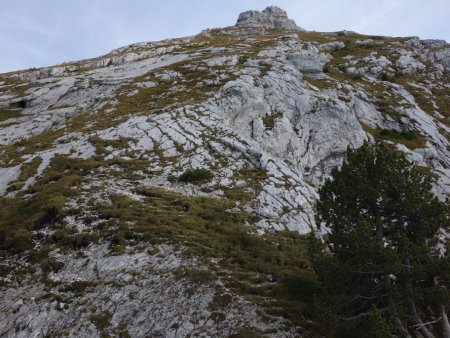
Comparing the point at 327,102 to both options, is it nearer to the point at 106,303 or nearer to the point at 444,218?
the point at 444,218

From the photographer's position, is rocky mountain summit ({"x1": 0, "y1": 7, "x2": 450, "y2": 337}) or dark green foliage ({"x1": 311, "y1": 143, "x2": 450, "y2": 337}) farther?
rocky mountain summit ({"x1": 0, "y1": 7, "x2": 450, "y2": 337})

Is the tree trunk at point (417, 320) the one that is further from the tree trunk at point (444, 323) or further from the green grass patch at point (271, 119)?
the green grass patch at point (271, 119)

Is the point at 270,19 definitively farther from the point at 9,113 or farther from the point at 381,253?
the point at 381,253

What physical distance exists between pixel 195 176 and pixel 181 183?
4.71ft

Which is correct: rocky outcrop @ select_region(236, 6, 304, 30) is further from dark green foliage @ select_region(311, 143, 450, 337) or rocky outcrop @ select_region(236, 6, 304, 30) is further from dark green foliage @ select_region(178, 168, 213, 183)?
dark green foliage @ select_region(311, 143, 450, 337)

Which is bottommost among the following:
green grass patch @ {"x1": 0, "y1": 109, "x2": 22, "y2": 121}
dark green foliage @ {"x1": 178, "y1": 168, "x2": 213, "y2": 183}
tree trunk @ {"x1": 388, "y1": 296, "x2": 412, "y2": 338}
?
tree trunk @ {"x1": 388, "y1": 296, "x2": 412, "y2": 338}

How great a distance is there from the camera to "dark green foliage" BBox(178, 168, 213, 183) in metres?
33.4

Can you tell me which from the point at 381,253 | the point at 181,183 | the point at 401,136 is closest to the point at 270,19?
the point at 401,136

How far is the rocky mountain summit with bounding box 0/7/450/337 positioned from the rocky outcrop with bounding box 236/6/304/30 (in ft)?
326

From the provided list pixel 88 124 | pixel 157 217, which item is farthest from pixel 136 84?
pixel 157 217

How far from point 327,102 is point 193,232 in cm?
3401

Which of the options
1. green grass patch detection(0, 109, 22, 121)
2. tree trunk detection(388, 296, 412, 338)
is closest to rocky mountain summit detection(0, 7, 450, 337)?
green grass patch detection(0, 109, 22, 121)

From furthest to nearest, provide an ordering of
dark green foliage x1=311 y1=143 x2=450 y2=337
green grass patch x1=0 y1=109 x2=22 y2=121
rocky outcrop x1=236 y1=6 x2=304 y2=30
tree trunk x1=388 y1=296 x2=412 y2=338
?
1. rocky outcrop x1=236 y1=6 x2=304 y2=30
2. green grass patch x1=0 y1=109 x2=22 y2=121
3. dark green foliage x1=311 y1=143 x2=450 y2=337
4. tree trunk x1=388 y1=296 x2=412 y2=338

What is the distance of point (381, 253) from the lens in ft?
55.2
